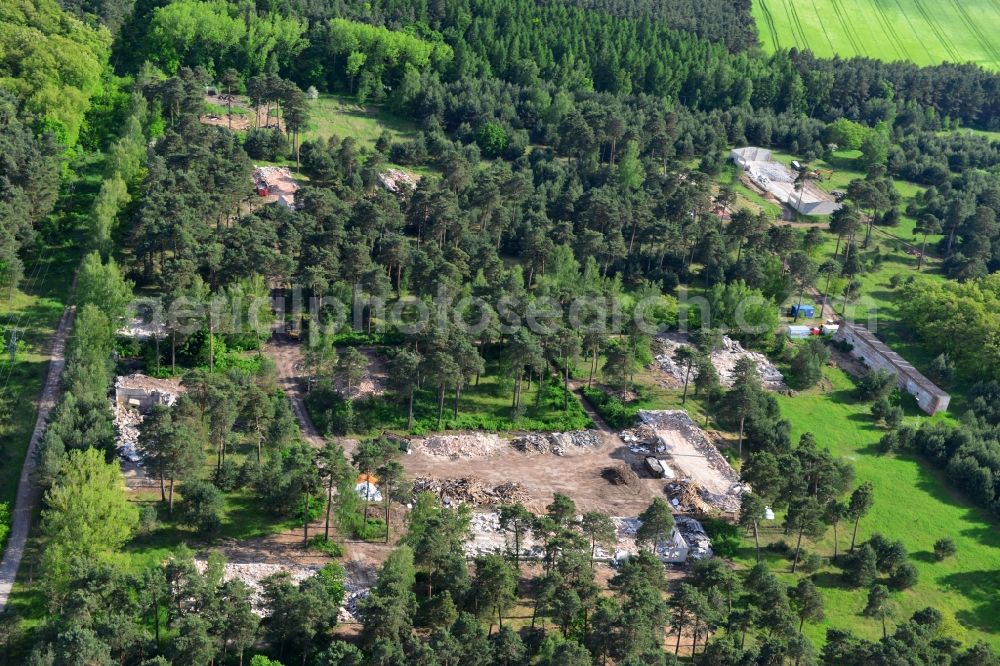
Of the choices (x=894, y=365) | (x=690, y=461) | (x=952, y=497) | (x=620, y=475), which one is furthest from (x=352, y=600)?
(x=894, y=365)

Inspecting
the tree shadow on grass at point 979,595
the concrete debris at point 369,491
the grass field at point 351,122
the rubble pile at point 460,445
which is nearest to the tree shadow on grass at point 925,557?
the tree shadow on grass at point 979,595

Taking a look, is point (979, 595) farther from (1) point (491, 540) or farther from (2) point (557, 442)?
(1) point (491, 540)

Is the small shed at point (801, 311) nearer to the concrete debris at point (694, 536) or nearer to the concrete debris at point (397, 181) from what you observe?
the concrete debris at point (694, 536)

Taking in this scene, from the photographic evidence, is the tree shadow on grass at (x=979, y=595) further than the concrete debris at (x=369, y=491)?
No

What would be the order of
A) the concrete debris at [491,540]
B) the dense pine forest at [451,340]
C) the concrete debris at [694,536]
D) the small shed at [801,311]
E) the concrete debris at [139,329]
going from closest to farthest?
the dense pine forest at [451,340] → the concrete debris at [491,540] → the concrete debris at [694,536] → the concrete debris at [139,329] → the small shed at [801,311]

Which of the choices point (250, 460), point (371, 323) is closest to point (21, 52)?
point (371, 323)

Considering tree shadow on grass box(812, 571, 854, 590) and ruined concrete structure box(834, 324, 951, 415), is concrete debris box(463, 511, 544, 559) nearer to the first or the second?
tree shadow on grass box(812, 571, 854, 590)
